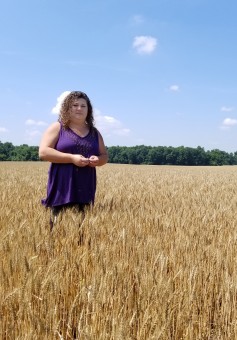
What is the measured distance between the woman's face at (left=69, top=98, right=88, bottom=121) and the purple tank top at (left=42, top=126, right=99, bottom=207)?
0.14 metres

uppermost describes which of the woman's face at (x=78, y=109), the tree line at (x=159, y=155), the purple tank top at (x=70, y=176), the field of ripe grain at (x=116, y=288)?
the tree line at (x=159, y=155)

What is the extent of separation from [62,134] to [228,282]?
2.02 meters

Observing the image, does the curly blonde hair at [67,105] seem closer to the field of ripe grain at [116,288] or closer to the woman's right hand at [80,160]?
the woman's right hand at [80,160]

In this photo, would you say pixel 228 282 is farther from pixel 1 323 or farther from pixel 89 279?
pixel 1 323

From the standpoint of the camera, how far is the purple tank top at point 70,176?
130 inches

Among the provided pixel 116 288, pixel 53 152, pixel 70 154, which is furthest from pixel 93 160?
pixel 116 288

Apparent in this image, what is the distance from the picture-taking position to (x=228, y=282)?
1.77 meters

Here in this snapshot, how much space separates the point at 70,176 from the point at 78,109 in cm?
56

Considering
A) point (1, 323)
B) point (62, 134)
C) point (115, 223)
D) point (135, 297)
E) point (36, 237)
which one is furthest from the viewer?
point (62, 134)

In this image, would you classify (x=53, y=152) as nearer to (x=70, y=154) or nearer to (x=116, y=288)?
(x=70, y=154)

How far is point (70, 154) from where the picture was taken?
3.20m

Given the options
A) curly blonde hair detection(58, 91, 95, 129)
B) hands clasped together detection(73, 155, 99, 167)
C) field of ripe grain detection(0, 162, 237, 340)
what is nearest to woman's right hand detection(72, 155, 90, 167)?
hands clasped together detection(73, 155, 99, 167)

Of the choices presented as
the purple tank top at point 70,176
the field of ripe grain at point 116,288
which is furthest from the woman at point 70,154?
the field of ripe grain at point 116,288

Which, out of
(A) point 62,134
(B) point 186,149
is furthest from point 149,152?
(A) point 62,134
